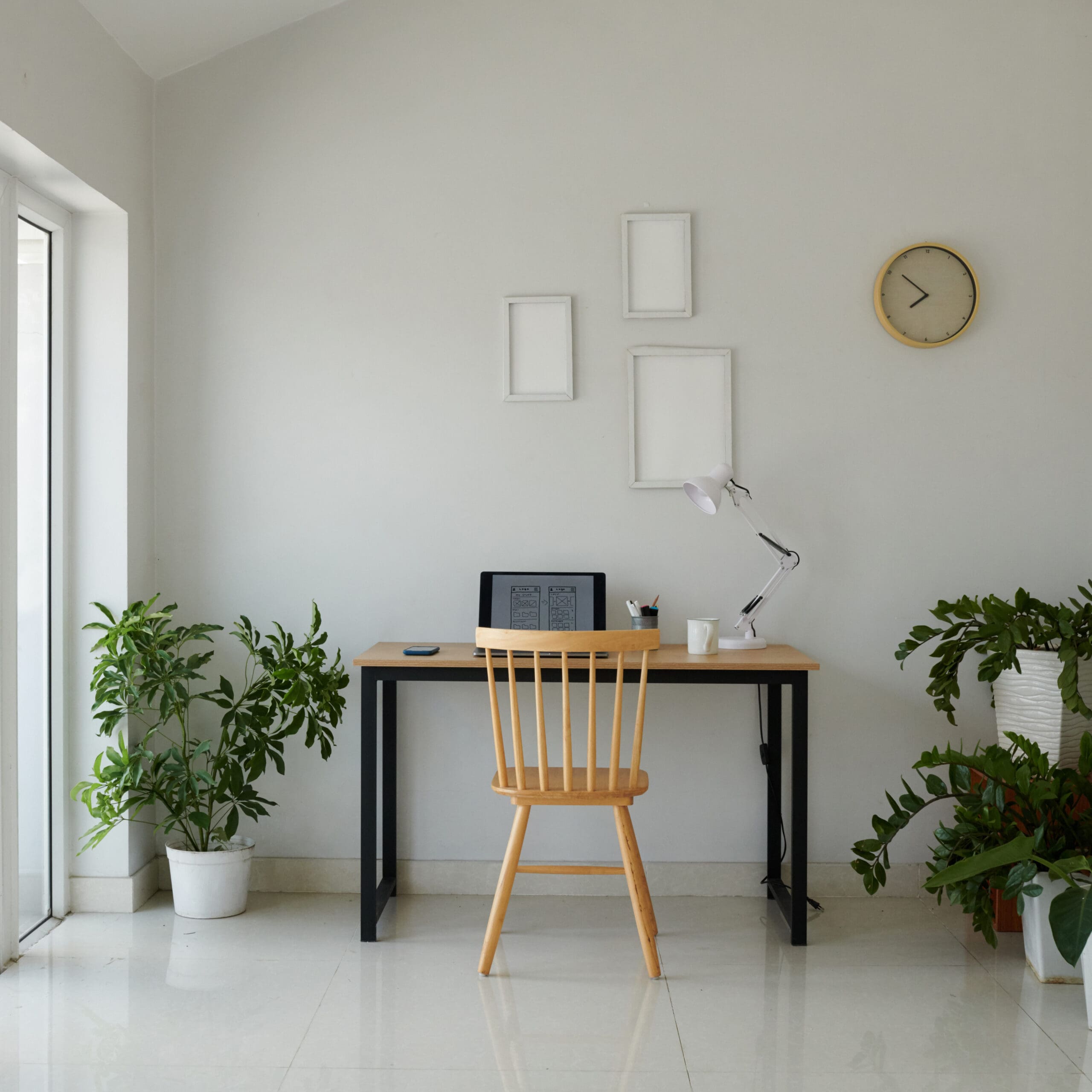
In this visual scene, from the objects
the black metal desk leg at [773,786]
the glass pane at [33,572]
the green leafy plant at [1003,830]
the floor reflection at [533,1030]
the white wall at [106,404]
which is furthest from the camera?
the black metal desk leg at [773,786]

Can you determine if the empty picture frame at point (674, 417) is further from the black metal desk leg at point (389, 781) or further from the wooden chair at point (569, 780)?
the black metal desk leg at point (389, 781)

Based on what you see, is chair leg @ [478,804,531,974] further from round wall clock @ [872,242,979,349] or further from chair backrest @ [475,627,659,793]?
round wall clock @ [872,242,979,349]

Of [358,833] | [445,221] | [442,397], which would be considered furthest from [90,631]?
[445,221]

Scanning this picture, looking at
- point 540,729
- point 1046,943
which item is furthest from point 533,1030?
point 1046,943

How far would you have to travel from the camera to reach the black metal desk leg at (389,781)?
2861 millimetres

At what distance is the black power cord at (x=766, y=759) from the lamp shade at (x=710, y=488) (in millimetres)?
603

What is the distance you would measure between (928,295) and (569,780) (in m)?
1.75

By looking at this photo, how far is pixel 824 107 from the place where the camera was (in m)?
2.90

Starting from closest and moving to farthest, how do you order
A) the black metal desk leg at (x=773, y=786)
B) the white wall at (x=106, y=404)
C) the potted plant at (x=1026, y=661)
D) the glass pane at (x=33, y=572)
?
the potted plant at (x=1026, y=661), the glass pane at (x=33, y=572), the white wall at (x=106, y=404), the black metal desk leg at (x=773, y=786)

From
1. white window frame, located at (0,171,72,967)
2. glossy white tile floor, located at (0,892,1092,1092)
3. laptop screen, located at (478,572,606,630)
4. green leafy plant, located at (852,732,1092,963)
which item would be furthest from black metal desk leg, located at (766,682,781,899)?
white window frame, located at (0,171,72,967)

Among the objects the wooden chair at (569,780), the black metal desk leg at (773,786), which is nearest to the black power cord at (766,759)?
the black metal desk leg at (773,786)

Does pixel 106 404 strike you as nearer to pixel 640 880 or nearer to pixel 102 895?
pixel 102 895

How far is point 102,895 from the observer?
275 centimetres

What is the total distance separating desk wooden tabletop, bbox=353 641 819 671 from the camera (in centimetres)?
246
